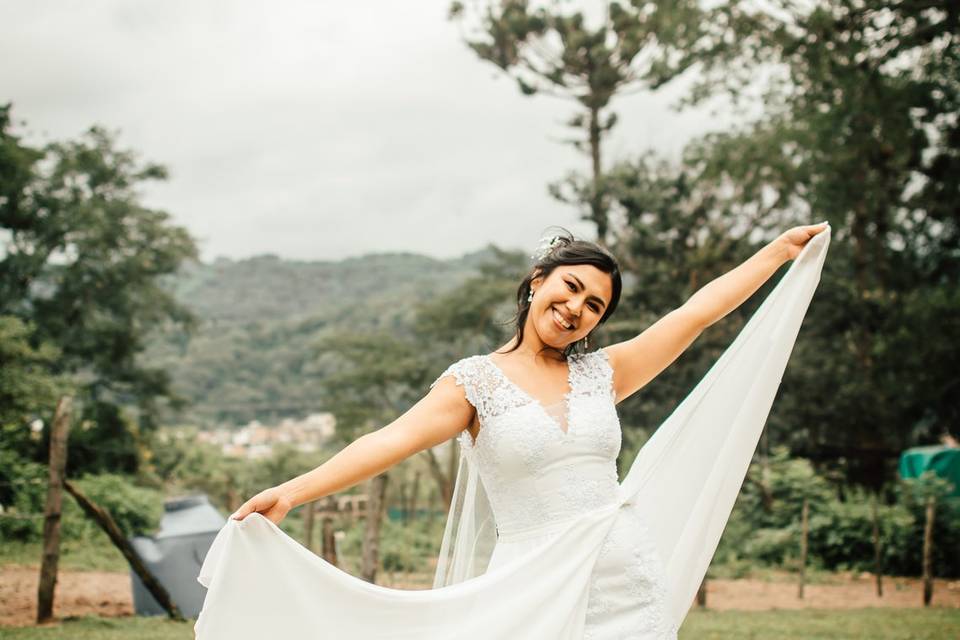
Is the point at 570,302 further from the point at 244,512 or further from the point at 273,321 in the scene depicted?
the point at 273,321

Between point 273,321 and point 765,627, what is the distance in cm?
4516

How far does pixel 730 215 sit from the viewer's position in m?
20.7

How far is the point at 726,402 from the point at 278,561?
146 centimetres

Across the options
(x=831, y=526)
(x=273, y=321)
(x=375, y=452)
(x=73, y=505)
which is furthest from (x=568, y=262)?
(x=273, y=321)

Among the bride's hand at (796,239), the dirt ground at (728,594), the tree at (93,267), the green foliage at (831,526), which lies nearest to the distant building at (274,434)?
the tree at (93,267)

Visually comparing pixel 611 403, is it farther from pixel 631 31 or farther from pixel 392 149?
pixel 392 149

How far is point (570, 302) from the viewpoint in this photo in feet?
8.16

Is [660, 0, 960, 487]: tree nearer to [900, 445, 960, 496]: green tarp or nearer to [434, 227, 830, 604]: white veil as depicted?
[900, 445, 960, 496]: green tarp

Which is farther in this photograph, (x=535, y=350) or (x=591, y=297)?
(x=535, y=350)

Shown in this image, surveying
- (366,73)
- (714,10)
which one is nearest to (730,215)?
(714,10)

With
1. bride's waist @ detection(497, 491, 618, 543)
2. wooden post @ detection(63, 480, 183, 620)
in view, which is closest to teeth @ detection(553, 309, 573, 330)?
bride's waist @ detection(497, 491, 618, 543)

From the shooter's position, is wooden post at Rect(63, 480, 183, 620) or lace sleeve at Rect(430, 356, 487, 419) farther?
wooden post at Rect(63, 480, 183, 620)

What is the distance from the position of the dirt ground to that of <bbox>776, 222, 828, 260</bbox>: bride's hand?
7.80m

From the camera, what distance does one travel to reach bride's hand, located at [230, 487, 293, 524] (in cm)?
216
